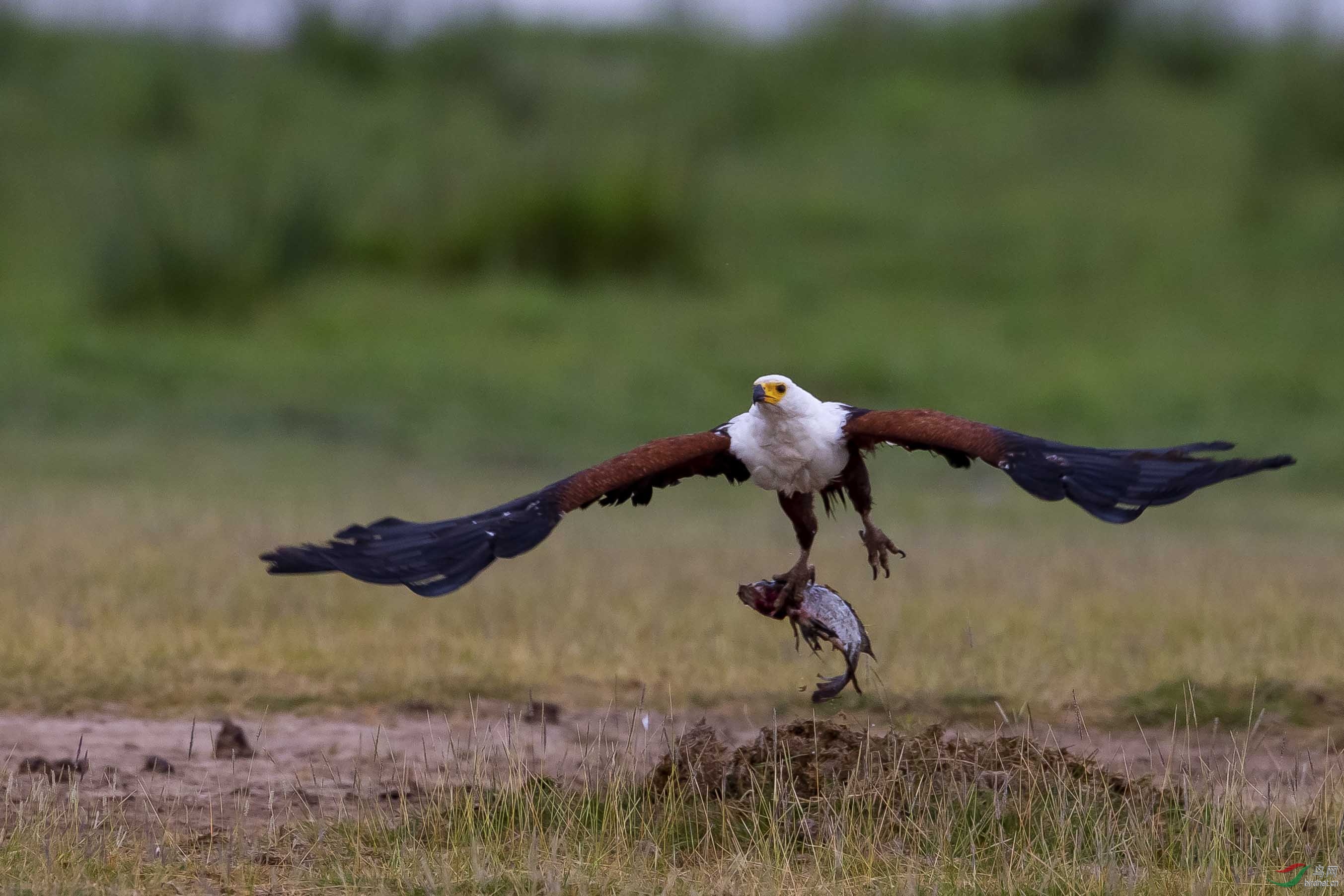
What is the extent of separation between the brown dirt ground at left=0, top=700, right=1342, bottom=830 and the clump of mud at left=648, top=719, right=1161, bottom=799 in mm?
106

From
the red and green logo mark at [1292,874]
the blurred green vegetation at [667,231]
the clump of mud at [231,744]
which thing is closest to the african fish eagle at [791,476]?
the red and green logo mark at [1292,874]

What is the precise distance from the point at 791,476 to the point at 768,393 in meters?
0.39

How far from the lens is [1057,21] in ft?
90.2

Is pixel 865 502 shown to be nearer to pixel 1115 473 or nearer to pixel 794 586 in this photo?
pixel 794 586

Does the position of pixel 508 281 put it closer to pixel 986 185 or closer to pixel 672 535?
pixel 986 185

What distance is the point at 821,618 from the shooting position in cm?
601

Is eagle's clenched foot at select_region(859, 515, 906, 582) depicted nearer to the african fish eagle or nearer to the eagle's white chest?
the african fish eagle

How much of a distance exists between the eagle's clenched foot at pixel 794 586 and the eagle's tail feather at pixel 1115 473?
3.30ft

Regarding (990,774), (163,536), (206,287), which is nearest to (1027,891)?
(990,774)

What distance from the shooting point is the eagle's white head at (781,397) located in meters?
5.91

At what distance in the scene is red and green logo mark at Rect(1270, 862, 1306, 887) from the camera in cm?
509

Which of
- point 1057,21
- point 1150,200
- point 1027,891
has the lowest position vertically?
point 1027,891

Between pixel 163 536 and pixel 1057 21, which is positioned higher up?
pixel 1057 21

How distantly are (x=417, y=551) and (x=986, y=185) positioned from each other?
64.3ft
